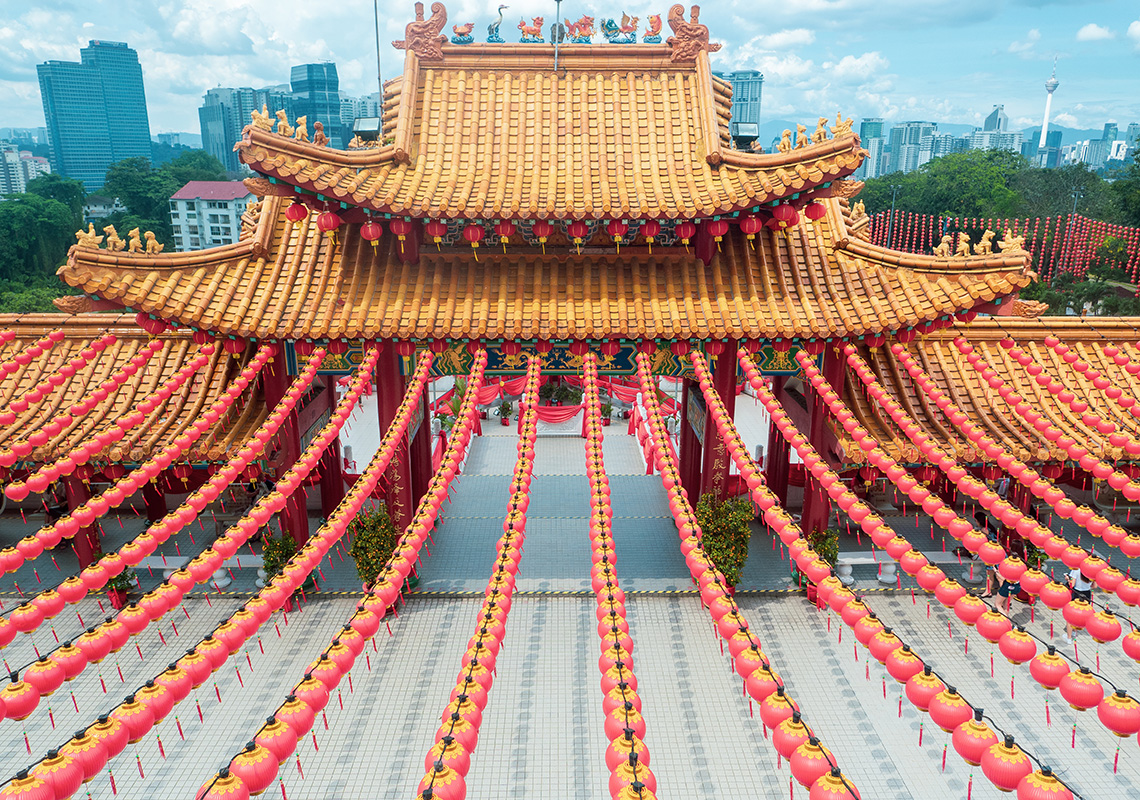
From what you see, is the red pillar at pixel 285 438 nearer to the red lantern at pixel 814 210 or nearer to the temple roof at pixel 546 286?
the temple roof at pixel 546 286

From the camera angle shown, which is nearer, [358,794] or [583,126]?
[358,794]

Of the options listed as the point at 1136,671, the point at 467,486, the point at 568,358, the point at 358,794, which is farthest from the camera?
the point at 467,486

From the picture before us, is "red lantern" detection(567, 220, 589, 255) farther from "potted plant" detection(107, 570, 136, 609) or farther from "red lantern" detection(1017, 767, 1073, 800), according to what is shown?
"potted plant" detection(107, 570, 136, 609)

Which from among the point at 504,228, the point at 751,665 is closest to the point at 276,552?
the point at 504,228

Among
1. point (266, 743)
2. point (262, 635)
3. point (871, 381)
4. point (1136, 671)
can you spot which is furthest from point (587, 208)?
point (1136, 671)

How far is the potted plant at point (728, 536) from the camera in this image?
12.3 m

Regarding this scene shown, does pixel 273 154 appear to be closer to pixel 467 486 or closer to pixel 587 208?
pixel 587 208

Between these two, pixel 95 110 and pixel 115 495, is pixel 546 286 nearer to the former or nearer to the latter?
pixel 115 495

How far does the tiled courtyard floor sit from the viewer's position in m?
8.67

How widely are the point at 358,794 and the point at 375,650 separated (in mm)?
2965

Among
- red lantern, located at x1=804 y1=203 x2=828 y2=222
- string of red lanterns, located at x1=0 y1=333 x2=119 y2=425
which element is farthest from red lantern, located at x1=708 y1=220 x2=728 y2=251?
string of red lanterns, located at x1=0 y1=333 x2=119 y2=425

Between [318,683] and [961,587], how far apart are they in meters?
6.66

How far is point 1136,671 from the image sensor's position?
10.5 m

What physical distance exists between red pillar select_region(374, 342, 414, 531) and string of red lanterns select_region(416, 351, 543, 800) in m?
3.65
